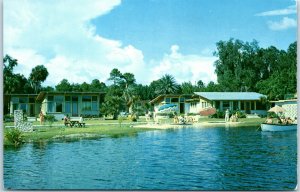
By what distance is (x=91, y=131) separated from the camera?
13172mm

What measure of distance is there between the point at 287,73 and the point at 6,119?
6.23 m

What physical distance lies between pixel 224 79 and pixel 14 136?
16.7 feet

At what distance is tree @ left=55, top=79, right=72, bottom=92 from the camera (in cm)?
1203

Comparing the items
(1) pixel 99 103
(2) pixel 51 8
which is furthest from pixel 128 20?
(1) pixel 99 103

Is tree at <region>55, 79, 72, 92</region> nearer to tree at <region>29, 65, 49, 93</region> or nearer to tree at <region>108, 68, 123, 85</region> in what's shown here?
tree at <region>29, 65, 49, 93</region>

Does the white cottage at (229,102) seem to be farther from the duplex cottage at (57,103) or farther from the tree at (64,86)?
the tree at (64,86)

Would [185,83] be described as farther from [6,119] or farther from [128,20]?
[6,119]

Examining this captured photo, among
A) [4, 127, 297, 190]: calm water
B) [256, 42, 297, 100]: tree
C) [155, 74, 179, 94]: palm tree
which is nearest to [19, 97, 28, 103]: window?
[4, 127, 297, 190]: calm water

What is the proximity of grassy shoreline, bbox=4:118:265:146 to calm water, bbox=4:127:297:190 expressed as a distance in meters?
0.22

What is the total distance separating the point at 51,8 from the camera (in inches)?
426

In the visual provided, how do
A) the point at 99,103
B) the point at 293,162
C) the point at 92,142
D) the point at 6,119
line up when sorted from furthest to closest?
the point at 99,103, the point at 92,142, the point at 6,119, the point at 293,162

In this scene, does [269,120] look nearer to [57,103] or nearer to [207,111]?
[207,111]

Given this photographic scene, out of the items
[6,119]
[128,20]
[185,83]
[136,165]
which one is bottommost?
[136,165]

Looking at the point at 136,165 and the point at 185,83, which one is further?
the point at 185,83
